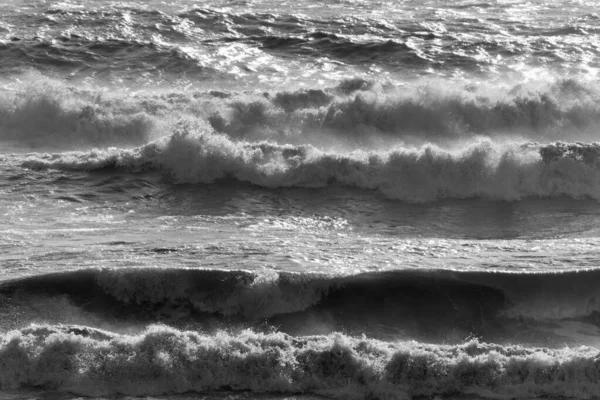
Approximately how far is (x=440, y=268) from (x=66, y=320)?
4.06 meters

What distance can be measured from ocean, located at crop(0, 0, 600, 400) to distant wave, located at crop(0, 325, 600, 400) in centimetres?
2

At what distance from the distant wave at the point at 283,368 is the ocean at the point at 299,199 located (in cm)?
2

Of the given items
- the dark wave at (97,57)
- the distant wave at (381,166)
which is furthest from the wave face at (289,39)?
the distant wave at (381,166)

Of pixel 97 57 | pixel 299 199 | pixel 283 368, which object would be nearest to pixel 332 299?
pixel 283 368

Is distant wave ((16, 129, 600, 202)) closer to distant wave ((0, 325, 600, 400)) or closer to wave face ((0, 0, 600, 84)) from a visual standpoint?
wave face ((0, 0, 600, 84))

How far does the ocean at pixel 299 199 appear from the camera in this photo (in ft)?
26.7

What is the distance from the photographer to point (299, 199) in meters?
13.4

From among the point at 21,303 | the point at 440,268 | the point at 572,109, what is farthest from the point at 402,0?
the point at 21,303

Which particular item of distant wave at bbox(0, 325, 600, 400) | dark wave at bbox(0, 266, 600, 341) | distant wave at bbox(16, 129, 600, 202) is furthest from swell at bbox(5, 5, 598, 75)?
distant wave at bbox(0, 325, 600, 400)

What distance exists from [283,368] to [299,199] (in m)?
5.54

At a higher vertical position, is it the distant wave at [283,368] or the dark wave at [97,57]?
the distant wave at [283,368]

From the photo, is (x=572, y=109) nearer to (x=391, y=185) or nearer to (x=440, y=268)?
(x=391, y=185)

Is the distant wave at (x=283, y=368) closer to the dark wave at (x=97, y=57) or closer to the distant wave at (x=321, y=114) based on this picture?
the distant wave at (x=321, y=114)

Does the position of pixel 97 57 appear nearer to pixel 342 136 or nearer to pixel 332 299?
pixel 342 136
